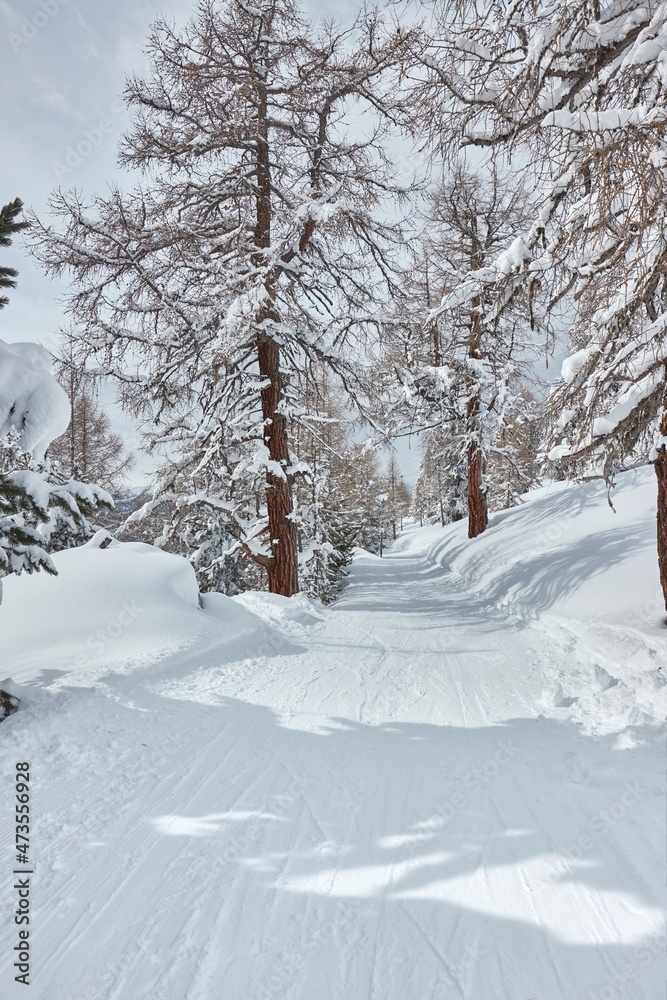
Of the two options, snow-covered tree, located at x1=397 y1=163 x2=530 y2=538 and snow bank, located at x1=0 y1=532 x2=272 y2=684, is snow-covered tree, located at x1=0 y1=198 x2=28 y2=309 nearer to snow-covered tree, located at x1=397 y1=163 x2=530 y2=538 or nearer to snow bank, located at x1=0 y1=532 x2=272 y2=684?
snow bank, located at x1=0 y1=532 x2=272 y2=684

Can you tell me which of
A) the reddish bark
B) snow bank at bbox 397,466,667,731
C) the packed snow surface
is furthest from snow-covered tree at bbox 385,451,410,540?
the packed snow surface

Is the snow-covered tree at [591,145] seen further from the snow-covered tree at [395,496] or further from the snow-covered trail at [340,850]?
the snow-covered tree at [395,496]

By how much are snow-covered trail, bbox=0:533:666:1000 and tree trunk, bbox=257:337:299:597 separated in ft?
17.0

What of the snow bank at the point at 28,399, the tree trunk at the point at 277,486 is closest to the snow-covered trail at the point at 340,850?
the snow bank at the point at 28,399

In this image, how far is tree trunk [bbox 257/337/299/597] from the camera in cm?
923

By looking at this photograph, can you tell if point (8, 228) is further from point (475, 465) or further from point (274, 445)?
point (475, 465)

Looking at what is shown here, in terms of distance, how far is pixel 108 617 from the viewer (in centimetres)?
571

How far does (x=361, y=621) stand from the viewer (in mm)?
8820

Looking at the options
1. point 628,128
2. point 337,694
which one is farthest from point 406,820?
point 628,128

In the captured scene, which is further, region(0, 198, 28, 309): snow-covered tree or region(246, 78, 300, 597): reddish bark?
region(246, 78, 300, 597): reddish bark

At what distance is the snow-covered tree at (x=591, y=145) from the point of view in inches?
122

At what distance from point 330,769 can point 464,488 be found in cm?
2524

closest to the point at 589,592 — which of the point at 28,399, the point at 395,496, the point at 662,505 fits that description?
the point at 662,505

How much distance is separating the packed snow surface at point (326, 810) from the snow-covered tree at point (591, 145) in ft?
10.4
